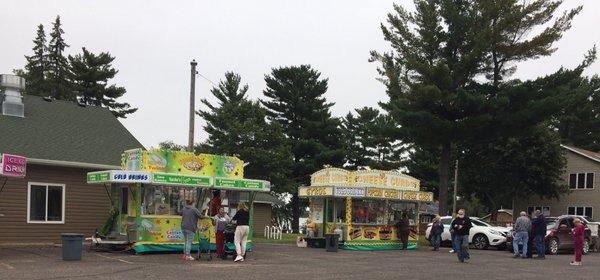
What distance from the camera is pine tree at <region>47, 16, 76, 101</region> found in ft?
187

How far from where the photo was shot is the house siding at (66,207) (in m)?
21.1

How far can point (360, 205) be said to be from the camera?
24.5 m

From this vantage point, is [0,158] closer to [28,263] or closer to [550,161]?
[28,263]

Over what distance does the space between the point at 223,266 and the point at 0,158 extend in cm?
639

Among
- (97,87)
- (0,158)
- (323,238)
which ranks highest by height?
(97,87)

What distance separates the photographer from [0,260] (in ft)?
50.8

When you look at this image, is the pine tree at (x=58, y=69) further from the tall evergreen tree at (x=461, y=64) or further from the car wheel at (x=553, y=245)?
the car wheel at (x=553, y=245)

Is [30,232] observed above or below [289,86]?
below

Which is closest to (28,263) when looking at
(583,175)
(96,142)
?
(96,142)

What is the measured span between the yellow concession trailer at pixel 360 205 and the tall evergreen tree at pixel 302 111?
30572 millimetres

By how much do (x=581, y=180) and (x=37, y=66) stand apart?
168ft

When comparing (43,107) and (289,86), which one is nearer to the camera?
(43,107)

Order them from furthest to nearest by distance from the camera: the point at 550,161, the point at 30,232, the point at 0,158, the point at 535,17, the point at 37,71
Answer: the point at 37,71 → the point at 550,161 → the point at 535,17 → the point at 30,232 → the point at 0,158

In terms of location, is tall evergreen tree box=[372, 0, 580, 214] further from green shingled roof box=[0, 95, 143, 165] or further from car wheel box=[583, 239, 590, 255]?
green shingled roof box=[0, 95, 143, 165]
